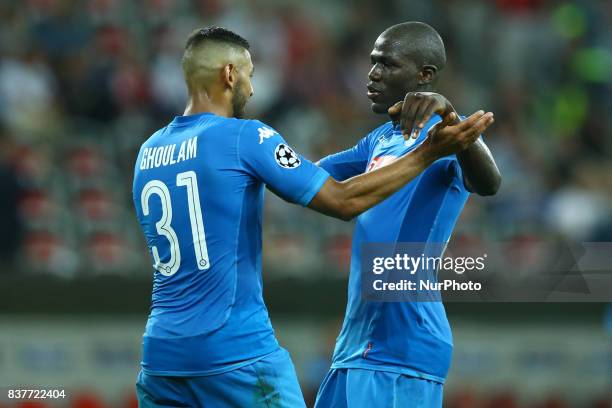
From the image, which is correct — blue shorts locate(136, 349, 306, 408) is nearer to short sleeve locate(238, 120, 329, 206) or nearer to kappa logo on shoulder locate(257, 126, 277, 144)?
short sleeve locate(238, 120, 329, 206)

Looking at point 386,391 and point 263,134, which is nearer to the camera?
point 263,134

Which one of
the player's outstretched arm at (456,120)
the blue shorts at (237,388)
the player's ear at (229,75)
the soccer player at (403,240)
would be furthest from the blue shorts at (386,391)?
the player's ear at (229,75)

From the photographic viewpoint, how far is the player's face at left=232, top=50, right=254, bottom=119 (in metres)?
5.26

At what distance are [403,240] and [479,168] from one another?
54 centimetres

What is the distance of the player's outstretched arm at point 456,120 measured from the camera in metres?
4.95

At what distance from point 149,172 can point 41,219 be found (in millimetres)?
5687

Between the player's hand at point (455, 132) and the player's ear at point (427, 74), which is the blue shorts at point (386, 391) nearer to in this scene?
the player's hand at point (455, 132)

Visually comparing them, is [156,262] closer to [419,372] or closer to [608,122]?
[419,372]

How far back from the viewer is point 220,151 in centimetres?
501

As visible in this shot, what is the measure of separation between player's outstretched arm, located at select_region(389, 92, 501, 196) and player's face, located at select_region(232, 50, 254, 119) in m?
0.67

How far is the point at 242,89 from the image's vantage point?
17.3 ft

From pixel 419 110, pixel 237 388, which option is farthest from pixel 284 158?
pixel 237 388

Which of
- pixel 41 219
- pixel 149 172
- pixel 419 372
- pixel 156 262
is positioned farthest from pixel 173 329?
pixel 41 219

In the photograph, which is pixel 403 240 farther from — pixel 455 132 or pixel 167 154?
pixel 167 154
